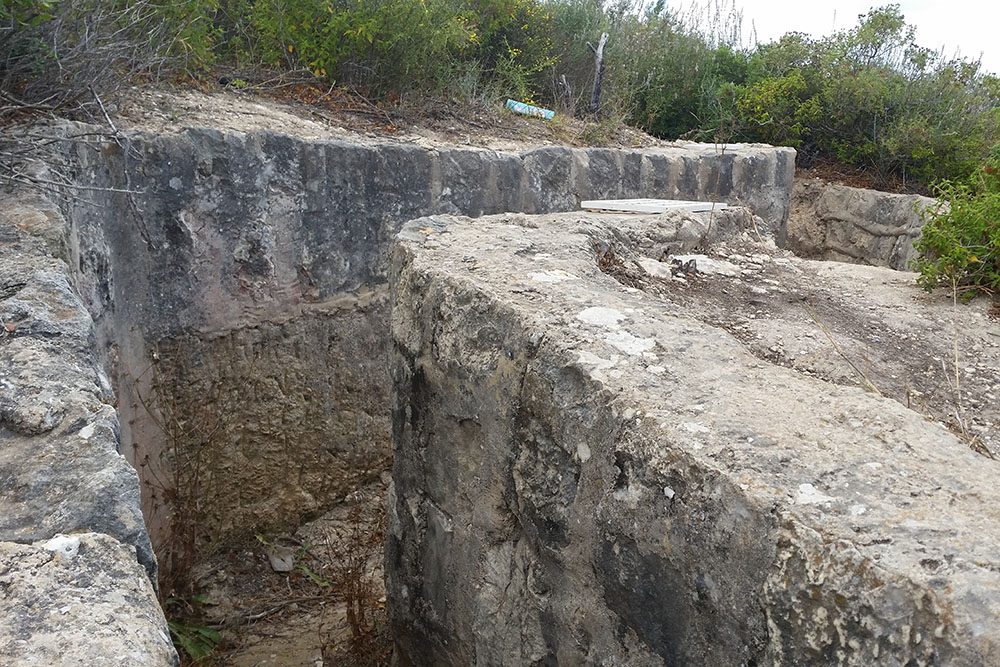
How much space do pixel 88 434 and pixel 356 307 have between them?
9.21 ft

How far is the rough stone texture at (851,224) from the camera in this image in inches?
274

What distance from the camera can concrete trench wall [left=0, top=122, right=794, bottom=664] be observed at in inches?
132

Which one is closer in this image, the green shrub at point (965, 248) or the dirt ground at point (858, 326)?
the dirt ground at point (858, 326)

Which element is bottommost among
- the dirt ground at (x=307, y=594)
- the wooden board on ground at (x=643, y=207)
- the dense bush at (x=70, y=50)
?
the dirt ground at (x=307, y=594)

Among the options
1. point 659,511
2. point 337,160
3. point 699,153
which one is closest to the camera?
point 659,511

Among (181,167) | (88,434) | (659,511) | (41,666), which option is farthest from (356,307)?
(41,666)

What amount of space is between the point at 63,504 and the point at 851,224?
7295mm

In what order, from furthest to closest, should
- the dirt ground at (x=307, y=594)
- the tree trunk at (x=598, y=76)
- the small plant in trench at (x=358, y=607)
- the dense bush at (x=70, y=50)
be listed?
the tree trunk at (x=598, y=76)
the dirt ground at (x=307, y=594)
the small plant in trench at (x=358, y=607)
the dense bush at (x=70, y=50)

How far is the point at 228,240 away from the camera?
3744mm

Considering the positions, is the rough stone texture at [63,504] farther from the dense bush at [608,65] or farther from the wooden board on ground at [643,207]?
the wooden board on ground at [643,207]

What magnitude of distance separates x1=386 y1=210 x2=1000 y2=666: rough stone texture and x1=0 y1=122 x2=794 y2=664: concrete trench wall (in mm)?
1366

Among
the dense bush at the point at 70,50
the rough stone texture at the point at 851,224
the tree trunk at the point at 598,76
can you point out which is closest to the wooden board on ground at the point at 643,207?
the dense bush at the point at 70,50

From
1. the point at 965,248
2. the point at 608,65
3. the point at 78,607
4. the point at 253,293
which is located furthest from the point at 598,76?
the point at 78,607

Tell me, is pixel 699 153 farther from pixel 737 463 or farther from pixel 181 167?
pixel 737 463
